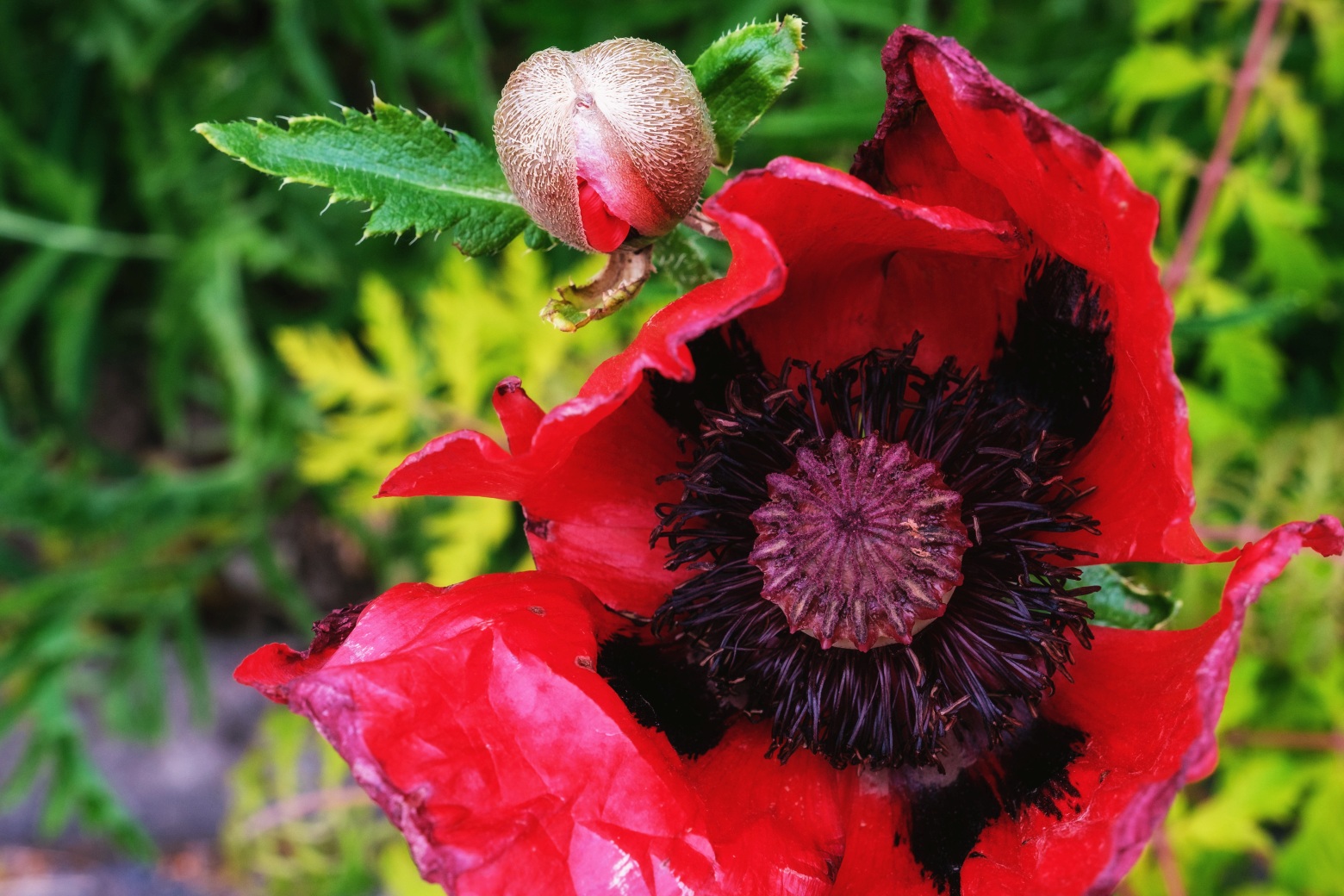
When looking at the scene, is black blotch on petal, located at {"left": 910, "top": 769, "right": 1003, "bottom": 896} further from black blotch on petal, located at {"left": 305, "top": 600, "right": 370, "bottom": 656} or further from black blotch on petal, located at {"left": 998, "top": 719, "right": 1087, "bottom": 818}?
black blotch on petal, located at {"left": 305, "top": 600, "right": 370, "bottom": 656}

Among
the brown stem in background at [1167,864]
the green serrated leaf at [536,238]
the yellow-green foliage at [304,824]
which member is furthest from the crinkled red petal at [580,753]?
the yellow-green foliage at [304,824]

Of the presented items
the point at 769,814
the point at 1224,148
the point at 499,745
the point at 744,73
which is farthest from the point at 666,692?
the point at 1224,148

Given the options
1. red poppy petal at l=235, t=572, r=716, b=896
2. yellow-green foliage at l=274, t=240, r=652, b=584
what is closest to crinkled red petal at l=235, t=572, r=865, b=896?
red poppy petal at l=235, t=572, r=716, b=896

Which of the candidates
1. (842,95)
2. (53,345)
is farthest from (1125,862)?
(53,345)

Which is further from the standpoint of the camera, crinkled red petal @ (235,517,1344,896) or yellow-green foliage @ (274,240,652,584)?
yellow-green foliage @ (274,240,652,584)

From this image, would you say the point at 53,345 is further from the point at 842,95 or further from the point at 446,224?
the point at 446,224
